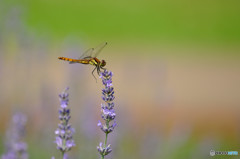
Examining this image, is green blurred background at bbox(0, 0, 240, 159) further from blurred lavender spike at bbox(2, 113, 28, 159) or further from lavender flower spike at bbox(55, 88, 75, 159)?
lavender flower spike at bbox(55, 88, 75, 159)

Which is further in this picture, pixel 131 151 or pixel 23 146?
pixel 131 151

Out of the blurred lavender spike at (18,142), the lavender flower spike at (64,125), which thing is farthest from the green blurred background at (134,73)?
the lavender flower spike at (64,125)

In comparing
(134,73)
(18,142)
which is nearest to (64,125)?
(18,142)

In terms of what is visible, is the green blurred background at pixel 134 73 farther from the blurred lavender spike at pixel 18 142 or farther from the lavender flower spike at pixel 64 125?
the lavender flower spike at pixel 64 125

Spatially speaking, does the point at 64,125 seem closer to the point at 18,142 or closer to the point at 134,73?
the point at 18,142

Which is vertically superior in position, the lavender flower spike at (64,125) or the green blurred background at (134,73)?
the green blurred background at (134,73)

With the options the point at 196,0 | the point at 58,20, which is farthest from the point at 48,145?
the point at 196,0

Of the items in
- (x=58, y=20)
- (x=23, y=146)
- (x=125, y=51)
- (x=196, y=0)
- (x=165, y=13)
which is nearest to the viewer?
(x=23, y=146)

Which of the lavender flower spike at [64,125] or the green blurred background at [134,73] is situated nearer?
the lavender flower spike at [64,125]

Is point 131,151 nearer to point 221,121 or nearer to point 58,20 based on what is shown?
point 221,121
